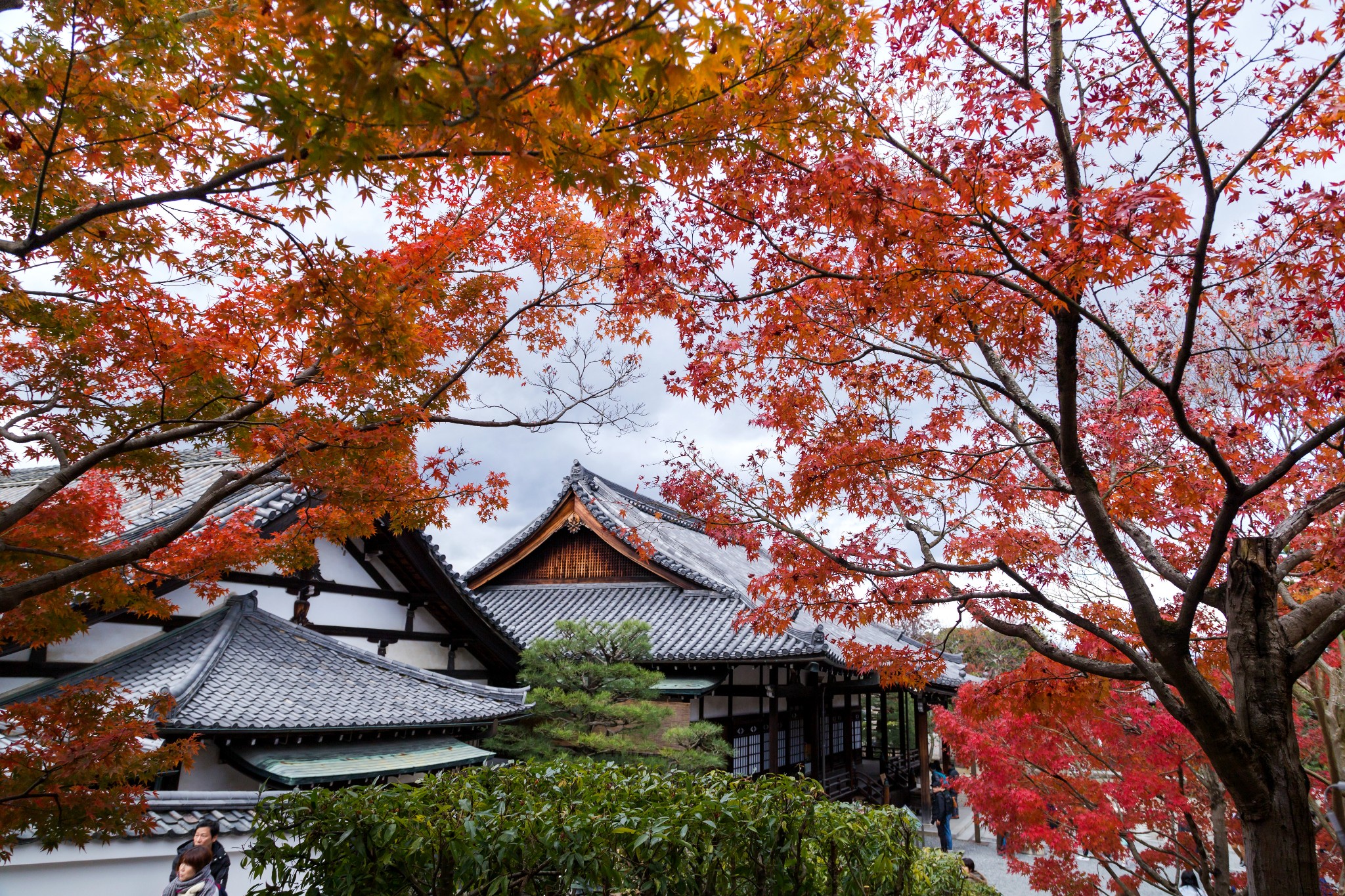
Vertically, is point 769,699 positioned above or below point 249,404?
below

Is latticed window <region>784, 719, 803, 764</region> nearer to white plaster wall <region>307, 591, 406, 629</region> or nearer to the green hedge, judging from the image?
white plaster wall <region>307, 591, 406, 629</region>

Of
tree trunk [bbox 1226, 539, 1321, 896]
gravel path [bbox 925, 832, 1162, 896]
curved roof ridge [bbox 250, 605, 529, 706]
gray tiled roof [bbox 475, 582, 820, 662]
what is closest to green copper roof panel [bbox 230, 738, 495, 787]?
curved roof ridge [bbox 250, 605, 529, 706]

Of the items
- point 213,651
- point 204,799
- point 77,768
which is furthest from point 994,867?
point 77,768

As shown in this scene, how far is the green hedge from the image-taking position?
381 centimetres

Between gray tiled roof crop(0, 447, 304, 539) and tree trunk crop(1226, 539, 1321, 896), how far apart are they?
24.9 ft

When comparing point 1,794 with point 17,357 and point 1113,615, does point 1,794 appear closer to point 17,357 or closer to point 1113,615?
point 17,357

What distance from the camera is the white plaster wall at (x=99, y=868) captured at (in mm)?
5688

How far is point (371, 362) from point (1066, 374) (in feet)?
13.8

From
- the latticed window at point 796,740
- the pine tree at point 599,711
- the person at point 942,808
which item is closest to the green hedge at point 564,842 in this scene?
the pine tree at point 599,711

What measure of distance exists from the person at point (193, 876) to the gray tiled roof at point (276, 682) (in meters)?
0.99

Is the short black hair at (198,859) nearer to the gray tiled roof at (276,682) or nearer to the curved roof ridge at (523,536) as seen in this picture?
the gray tiled roof at (276,682)

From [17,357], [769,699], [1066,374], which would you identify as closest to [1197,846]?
[1066,374]

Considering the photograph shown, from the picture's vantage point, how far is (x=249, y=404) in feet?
14.3

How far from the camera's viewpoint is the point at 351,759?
8.29 m
